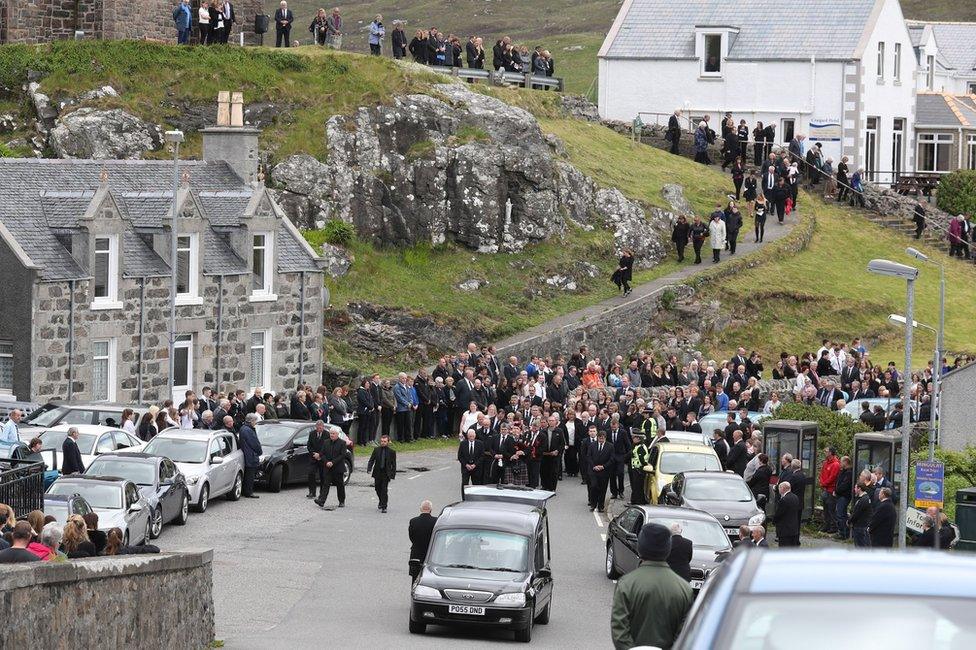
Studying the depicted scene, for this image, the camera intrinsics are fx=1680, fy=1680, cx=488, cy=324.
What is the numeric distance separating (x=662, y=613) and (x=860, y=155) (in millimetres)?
57667

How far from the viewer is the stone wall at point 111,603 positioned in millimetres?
13082

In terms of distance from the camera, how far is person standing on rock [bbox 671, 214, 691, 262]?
2179 inches

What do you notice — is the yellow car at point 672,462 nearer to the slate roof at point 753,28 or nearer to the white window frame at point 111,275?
the white window frame at point 111,275

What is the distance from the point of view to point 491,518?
21.3 m

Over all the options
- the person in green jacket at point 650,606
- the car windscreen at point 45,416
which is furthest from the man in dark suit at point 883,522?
the car windscreen at point 45,416

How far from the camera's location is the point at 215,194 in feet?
142

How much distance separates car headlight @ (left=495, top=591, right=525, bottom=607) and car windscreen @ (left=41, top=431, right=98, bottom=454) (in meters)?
10.3

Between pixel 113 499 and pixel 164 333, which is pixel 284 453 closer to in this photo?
pixel 113 499

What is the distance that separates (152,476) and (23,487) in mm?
5455

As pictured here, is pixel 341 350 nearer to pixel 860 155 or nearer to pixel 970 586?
pixel 860 155

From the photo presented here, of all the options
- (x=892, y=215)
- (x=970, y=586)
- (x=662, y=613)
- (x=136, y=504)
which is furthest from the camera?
(x=892, y=215)

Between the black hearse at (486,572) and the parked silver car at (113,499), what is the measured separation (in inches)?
198

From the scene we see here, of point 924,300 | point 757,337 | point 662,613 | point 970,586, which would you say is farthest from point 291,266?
point 970,586

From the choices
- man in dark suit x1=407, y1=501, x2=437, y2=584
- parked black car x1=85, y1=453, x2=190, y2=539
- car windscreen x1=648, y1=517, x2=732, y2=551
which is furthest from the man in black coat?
car windscreen x1=648, y1=517, x2=732, y2=551
